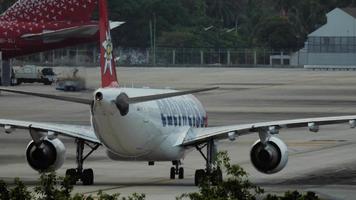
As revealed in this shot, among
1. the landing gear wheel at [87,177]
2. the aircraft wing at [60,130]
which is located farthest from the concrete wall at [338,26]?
the landing gear wheel at [87,177]

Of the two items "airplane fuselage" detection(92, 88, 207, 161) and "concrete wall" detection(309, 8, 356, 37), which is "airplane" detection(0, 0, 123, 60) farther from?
"concrete wall" detection(309, 8, 356, 37)

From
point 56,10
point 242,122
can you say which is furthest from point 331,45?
point 242,122

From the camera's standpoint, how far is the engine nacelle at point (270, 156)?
36125 mm

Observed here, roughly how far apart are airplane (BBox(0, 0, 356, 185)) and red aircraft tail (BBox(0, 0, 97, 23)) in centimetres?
6408

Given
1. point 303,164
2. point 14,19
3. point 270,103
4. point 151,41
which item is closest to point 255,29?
point 151,41

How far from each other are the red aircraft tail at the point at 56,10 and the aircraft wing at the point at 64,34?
1.30 meters

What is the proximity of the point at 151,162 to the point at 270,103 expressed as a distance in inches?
2003

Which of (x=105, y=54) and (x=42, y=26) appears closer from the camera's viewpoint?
(x=105, y=54)

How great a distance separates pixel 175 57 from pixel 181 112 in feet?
461

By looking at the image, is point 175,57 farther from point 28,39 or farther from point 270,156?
point 270,156

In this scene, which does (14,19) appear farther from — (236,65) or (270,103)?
(236,65)

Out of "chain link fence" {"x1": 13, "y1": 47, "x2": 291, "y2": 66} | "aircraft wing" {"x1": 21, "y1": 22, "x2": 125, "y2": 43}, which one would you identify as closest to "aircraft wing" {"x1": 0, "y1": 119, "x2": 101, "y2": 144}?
"aircraft wing" {"x1": 21, "y1": 22, "x2": 125, "y2": 43}

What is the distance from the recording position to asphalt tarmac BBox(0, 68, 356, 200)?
38125 mm

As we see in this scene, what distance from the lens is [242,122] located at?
6919 cm
